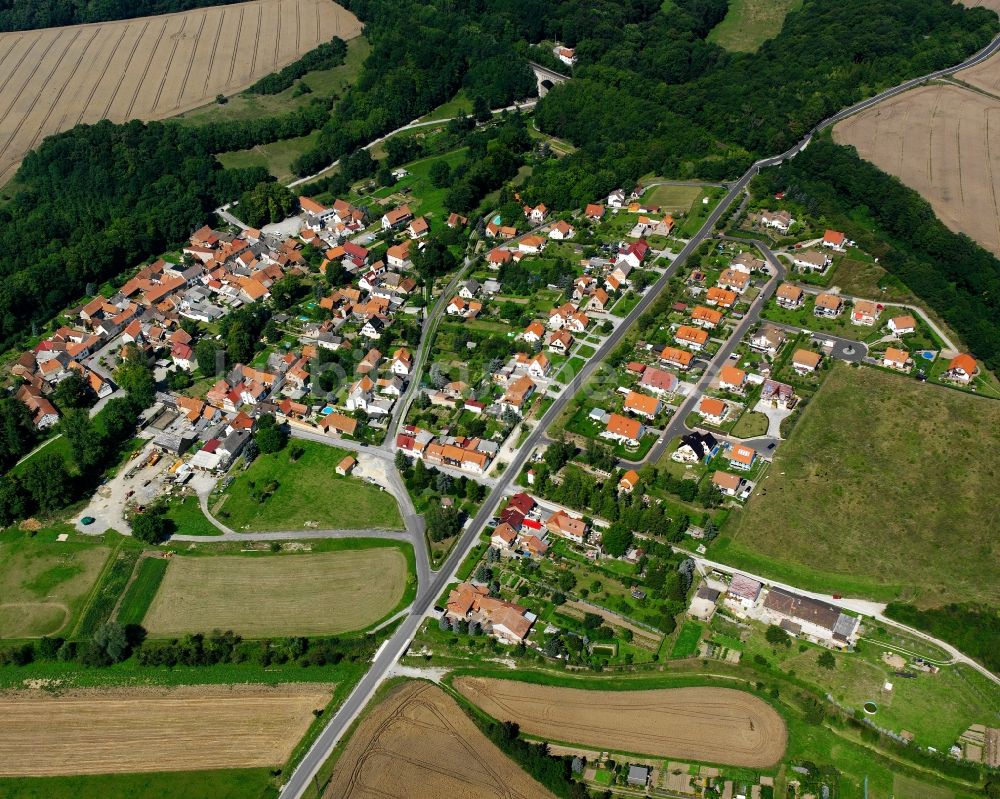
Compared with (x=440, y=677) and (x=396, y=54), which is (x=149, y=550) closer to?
(x=440, y=677)

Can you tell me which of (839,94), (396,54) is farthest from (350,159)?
→ (839,94)

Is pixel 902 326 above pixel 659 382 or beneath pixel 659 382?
beneath

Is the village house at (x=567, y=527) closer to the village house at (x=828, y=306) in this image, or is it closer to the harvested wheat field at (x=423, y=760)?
the harvested wheat field at (x=423, y=760)

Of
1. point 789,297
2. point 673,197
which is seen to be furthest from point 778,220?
point 789,297

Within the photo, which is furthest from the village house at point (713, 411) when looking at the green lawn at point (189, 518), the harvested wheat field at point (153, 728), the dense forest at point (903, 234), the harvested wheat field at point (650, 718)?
the green lawn at point (189, 518)

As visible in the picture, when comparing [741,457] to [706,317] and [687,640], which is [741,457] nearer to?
[687,640]

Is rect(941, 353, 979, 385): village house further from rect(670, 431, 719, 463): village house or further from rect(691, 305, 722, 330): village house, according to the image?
rect(670, 431, 719, 463): village house
